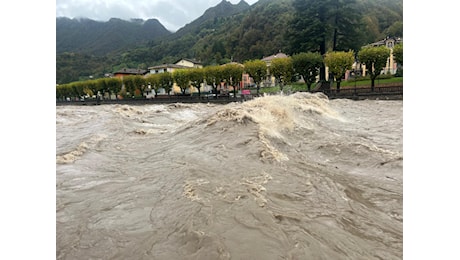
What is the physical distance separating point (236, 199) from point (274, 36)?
100895mm

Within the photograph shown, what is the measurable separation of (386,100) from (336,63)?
946cm

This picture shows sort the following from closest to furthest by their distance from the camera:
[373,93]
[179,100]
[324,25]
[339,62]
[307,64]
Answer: [373,93] < [339,62] < [307,64] < [179,100] < [324,25]

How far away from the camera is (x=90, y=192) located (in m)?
6.80

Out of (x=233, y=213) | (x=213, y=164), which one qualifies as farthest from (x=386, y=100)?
(x=233, y=213)

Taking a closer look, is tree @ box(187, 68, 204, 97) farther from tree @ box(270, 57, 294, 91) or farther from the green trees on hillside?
tree @ box(270, 57, 294, 91)

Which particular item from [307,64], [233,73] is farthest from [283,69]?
[233,73]

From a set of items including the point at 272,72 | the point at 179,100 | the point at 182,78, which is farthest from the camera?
the point at 182,78

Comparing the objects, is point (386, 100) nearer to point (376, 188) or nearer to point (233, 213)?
point (376, 188)

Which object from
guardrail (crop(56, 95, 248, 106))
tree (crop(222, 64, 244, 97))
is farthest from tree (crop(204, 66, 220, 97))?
guardrail (crop(56, 95, 248, 106))

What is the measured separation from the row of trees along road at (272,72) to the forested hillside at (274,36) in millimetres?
8509

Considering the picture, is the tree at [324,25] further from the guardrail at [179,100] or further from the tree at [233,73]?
the guardrail at [179,100]

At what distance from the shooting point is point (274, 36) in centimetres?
10038

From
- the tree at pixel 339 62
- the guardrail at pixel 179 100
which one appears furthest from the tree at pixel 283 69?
the guardrail at pixel 179 100

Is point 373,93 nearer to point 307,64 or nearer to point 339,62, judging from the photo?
point 339,62
